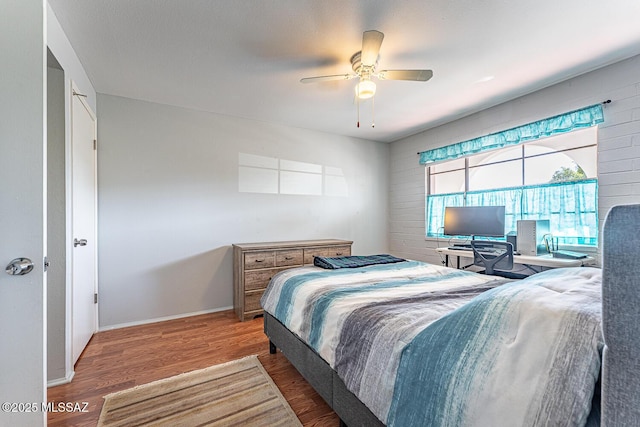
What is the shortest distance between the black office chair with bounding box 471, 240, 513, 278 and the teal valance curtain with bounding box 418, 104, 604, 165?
1.20 meters

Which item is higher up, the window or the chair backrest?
the window

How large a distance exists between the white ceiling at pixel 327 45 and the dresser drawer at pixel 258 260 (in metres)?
1.76

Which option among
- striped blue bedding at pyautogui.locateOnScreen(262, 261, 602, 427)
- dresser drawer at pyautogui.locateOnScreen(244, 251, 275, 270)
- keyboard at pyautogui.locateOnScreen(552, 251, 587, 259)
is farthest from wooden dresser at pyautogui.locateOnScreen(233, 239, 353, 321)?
keyboard at pyautogui.locateOnScreen(552, 251, 587, 259)

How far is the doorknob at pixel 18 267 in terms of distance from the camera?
110 centimetres

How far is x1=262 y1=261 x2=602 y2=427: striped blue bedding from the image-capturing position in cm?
68

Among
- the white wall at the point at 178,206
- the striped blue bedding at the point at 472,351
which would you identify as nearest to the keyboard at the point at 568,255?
the striped blue bedding at the point at 472,351

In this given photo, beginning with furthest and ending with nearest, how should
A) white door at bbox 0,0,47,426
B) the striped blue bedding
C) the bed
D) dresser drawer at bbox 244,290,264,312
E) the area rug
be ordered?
dresser drawer at bbox 244,290,264,312 → the area rug → white door at bbox 0,0,47,426 → the striped blue bedding → the bed

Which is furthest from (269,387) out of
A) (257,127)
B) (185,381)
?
(257,127)

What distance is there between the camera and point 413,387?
3.14ft

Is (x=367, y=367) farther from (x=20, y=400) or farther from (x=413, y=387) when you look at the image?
(x=20, y=400)

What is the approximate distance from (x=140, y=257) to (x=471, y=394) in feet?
10.7

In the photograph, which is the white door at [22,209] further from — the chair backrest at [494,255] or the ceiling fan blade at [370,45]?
the chair backrest at [494,255]

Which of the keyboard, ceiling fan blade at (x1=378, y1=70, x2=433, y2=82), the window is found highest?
ceiling fan blade at (x1=378, y1=70, x2=433, y2=82)

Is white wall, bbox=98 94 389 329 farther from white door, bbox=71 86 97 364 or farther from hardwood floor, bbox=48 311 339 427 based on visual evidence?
hardwood floor, bbox=48 311 339 427
